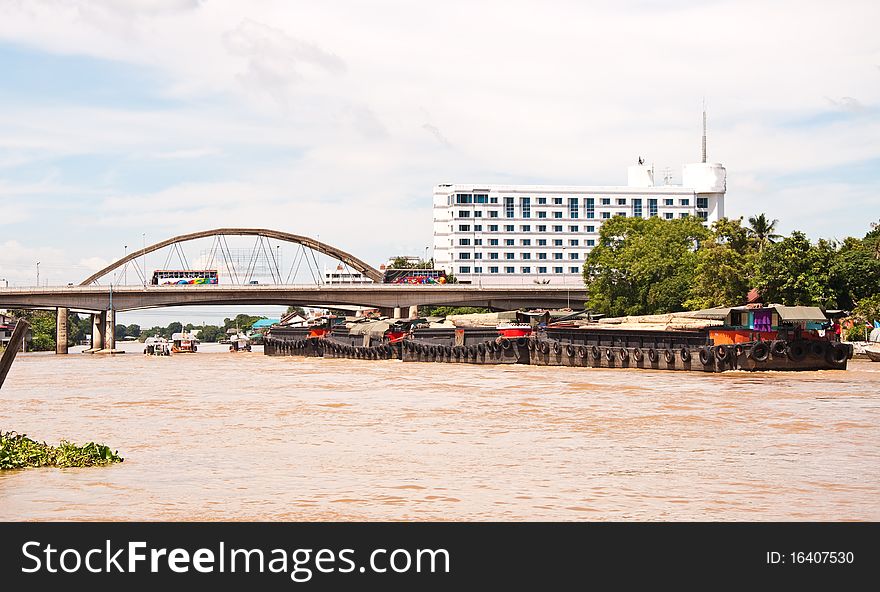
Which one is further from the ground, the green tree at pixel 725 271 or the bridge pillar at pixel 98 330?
the green tree at pixel 725 271

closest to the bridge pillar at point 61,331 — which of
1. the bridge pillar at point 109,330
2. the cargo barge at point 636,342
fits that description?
the bridge pillar at point 109,330

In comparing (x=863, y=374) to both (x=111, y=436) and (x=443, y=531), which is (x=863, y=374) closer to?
(x=111, y=436)

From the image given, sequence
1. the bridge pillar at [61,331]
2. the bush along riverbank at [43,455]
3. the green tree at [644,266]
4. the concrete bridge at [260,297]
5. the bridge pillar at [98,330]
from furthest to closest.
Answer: the bridge pillar at [61,331]
the bridge pillar at [98,330]
the concrete bridge at [260,297]
the green tree at [644,266]
the bush along riverbank at [43,455]

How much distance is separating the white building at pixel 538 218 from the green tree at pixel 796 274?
2917 inches

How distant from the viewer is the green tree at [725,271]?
228ft

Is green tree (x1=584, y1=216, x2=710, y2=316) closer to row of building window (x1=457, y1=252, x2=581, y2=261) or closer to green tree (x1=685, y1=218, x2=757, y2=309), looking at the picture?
green tree (x1=685, y1=218, x2=757, y2=309)

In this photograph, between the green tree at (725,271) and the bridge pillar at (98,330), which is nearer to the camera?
the green tree at (725,271)

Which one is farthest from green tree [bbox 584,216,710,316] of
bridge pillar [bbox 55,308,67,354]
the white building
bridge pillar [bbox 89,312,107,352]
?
bridge pillar [bbox 55,308,67,354]

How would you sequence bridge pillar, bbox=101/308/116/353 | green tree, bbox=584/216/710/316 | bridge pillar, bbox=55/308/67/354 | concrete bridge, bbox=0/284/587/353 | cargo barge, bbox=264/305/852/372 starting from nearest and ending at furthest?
cargo barge, bbox=264/305/852/372 < green tree, bbox=584/216/710/316 < concrete bridge, bbox=0/284/587/353 < bridge pillar, bbox=101/308/116/353 < bridge pillar, bbox=55/308/67/354

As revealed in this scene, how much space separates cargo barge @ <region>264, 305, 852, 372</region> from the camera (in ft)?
155

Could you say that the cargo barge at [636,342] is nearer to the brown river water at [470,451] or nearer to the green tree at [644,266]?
the brown river water at [470,451]

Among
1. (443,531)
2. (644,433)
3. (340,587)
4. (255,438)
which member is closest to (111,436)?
(255,438)

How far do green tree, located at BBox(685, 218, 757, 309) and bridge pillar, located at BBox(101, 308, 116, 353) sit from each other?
60269 millimetres

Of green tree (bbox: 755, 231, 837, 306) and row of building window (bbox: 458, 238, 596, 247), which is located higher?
row of building window (bbox: 458, 238, 596, 247)
